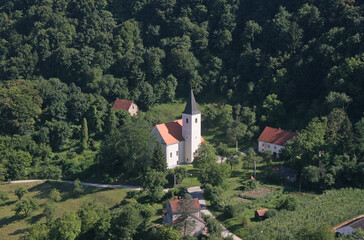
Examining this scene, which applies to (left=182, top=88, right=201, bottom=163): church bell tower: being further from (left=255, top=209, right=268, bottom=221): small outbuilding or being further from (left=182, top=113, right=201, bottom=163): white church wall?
(left=255, top=209, right=268, bottom=221): small outbuilding

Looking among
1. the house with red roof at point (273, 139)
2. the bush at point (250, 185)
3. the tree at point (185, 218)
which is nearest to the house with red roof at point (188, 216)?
the tree at point (185, 218)

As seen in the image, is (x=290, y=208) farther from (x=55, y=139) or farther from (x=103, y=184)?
(x=55, y=139)

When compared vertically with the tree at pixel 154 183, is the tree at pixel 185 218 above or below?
below

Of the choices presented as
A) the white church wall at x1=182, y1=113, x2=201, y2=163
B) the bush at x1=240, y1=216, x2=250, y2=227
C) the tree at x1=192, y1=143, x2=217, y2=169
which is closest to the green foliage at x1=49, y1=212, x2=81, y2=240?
the bush at x1=240, y1=216, x2=250, y2=227

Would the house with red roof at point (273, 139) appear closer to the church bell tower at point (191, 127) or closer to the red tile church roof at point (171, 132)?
the church bell tower at point (191, 127)

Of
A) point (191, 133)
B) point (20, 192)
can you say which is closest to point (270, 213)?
point (191, 133)

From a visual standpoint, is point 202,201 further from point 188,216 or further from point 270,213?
point 270,213
